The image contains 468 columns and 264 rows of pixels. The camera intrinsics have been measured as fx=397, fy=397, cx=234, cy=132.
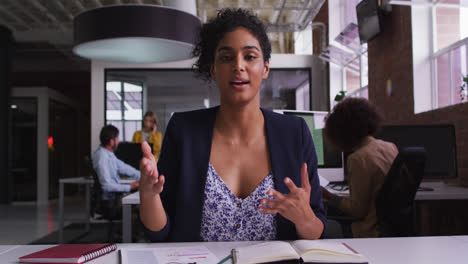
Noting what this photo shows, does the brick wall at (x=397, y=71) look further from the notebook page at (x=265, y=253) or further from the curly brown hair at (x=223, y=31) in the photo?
the notebook page at (x=265, y=253)

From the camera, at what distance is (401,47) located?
4.55m

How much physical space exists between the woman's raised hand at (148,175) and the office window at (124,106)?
6722mm

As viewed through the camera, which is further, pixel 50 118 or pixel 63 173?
pixel 63 173

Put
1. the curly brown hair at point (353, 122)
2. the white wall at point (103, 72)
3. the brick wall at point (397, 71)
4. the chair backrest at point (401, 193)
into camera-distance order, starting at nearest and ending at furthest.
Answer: the chair backrest at point (401, 193)
the curly brown hair at point (353, 122)
the brick wall at point (397, 71)
the white wall at point (103, 72)

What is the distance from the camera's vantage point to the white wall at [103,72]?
24.3 feet

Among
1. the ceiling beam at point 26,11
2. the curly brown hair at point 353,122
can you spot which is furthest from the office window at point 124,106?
the curly brown hair at point 353,122

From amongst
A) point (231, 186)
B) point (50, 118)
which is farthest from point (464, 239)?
point (50, 118)

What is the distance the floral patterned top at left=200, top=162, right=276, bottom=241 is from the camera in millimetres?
1307

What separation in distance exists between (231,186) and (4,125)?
879cm

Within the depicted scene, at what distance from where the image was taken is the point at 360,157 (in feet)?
7.58

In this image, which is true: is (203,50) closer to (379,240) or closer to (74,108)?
(379,240)

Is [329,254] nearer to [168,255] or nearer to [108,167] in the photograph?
[168,255]

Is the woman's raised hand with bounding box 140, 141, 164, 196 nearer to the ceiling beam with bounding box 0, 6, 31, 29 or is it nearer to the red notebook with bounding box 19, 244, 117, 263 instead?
the red notebook with bounding box 19, 244, 117, 263

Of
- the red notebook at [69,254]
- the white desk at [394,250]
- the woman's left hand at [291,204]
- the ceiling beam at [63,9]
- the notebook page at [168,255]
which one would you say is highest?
the ceiling beam at [63,9]
